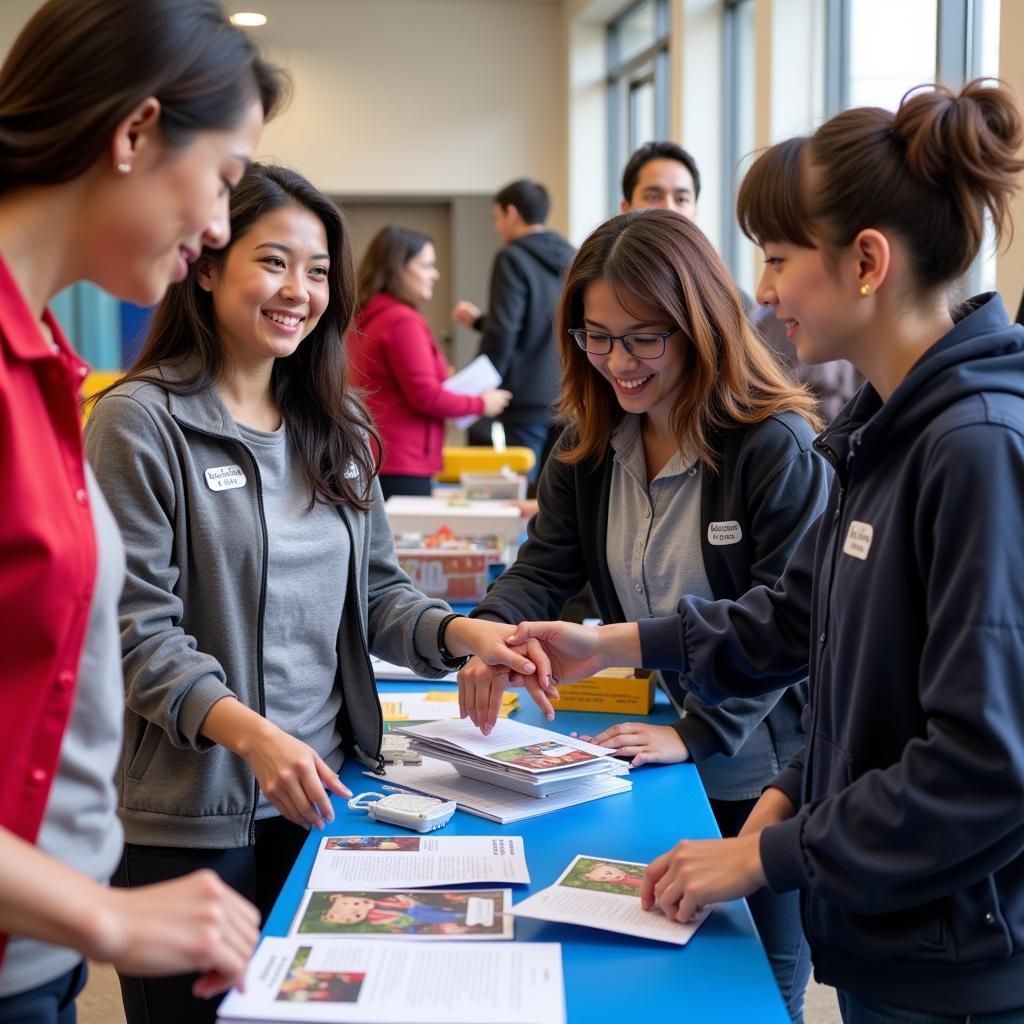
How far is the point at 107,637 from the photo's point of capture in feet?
3.24

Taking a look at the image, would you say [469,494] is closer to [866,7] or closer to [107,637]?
[866,7]

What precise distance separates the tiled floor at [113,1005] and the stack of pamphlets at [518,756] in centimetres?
123

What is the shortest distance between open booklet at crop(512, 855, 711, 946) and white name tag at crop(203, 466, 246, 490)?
68 cm

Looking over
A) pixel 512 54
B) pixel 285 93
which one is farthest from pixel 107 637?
pixel 512 54

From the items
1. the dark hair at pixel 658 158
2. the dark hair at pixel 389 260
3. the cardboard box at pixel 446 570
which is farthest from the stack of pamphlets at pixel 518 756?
the dark hair at pixel 389 260

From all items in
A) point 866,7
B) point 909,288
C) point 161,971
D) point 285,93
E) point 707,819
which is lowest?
point 707,819

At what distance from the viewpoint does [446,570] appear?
120 inches

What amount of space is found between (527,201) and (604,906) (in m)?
4.67

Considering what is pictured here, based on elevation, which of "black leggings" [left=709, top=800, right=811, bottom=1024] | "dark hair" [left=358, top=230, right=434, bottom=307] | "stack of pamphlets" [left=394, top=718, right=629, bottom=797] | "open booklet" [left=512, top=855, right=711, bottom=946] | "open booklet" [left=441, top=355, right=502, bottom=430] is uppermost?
"dark hair" [left=358, top=230, right=434, bottom=307]

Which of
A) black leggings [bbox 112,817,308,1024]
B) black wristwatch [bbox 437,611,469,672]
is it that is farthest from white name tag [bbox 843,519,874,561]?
black leggings [bbox 112,817,308,1024]

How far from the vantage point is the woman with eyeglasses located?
76.0 inches

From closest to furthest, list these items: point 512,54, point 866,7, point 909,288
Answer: point 909,288, point 866,7, point 512,54

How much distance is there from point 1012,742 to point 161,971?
724mm

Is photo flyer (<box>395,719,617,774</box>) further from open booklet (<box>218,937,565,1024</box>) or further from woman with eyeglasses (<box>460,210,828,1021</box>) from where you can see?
open booklet (<box>218,937,565,1024</box>)
